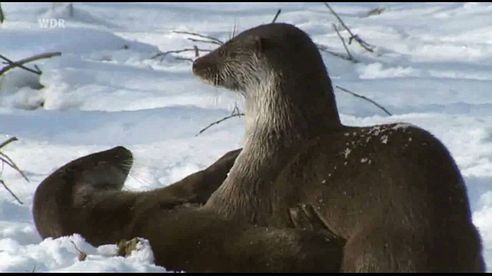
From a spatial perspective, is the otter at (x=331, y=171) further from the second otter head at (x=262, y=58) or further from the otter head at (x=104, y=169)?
the otter head at (x=104, y=169)

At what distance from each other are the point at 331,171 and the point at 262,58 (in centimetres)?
47

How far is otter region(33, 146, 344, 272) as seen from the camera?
9.74 feet

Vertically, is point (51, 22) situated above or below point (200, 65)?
below

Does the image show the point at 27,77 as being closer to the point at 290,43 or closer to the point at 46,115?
the point at 46,115

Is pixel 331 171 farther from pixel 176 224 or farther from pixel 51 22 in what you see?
pixel 51 22

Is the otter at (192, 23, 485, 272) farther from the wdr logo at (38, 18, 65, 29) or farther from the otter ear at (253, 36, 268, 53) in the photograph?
the wdr logo at (38, 18, 65, 29)

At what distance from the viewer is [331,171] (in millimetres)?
3014

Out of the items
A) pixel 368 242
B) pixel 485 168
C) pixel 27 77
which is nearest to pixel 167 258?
pixel 368 242

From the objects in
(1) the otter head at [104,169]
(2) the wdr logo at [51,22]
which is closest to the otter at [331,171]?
(1) the otter head at [104,169]

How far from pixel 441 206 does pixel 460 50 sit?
4.31 metres

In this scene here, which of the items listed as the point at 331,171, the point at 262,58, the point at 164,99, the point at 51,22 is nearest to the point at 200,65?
the point at 262,58

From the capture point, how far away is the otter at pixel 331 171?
109 inches

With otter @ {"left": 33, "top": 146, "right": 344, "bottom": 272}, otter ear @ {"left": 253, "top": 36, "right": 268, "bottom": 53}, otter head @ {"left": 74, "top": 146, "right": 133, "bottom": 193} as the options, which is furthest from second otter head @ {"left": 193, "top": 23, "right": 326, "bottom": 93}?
otter head @ {"left": 74, "top": 146, "right": 133, "bottom": 193}

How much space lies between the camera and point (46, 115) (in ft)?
18.4
